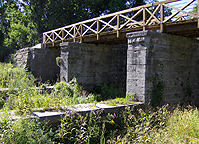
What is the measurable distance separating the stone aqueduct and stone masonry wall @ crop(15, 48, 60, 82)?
12.4 feet

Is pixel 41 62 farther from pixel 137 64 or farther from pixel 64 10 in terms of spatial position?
pixel 64 10

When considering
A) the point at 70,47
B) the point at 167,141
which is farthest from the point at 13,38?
the point at 167,141

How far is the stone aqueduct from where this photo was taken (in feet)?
23.4

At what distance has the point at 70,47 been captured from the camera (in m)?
10.9

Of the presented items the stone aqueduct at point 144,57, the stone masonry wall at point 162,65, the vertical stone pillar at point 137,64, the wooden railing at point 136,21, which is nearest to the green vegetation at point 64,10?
the wooden railing at point 136,21

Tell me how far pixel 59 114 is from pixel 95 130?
1007mm

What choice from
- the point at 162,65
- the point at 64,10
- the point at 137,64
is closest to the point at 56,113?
the point at 137,64

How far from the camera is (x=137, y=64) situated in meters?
7.28

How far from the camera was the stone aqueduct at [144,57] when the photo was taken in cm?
713

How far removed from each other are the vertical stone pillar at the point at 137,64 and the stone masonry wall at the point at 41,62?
327 inches

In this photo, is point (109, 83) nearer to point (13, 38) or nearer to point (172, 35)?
point (172, 35)

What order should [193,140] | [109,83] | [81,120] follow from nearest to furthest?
[193,140] → [81,120] → [109,83]

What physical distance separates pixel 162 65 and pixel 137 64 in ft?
3.10

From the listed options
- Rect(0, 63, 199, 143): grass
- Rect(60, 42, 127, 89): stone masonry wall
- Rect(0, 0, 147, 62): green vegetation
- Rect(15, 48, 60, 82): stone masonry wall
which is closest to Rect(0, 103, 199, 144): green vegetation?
Rect(0, 63, 199, 143): grass
